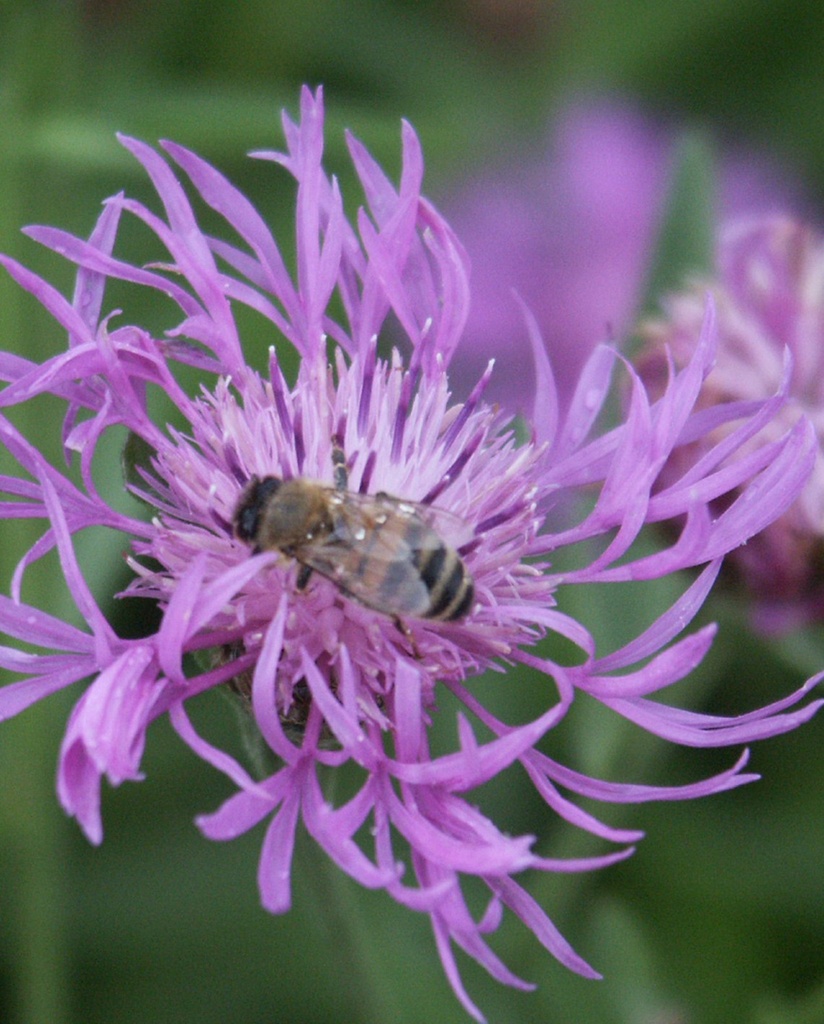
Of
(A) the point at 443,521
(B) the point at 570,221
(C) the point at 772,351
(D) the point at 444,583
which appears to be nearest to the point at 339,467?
(A) the point at 443,521

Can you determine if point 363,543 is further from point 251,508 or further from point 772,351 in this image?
point 772,351

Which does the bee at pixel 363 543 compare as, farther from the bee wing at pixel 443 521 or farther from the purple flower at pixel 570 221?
the purple flower at pixel 570 221

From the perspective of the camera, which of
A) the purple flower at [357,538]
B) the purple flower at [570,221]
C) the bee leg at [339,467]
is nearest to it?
the purple flower at [357,538]

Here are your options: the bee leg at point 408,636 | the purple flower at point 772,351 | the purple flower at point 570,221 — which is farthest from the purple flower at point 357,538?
the purple flower at point 570,221

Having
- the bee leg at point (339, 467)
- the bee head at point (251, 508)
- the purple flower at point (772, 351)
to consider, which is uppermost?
the purple flower at point (772, 351)

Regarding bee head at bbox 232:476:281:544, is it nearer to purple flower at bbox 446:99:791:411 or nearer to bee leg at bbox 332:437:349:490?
bee leg at bbox 332:437:349:490

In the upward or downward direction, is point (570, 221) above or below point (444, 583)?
above

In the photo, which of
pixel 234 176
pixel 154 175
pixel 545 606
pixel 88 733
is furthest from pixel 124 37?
pixel 88 733
